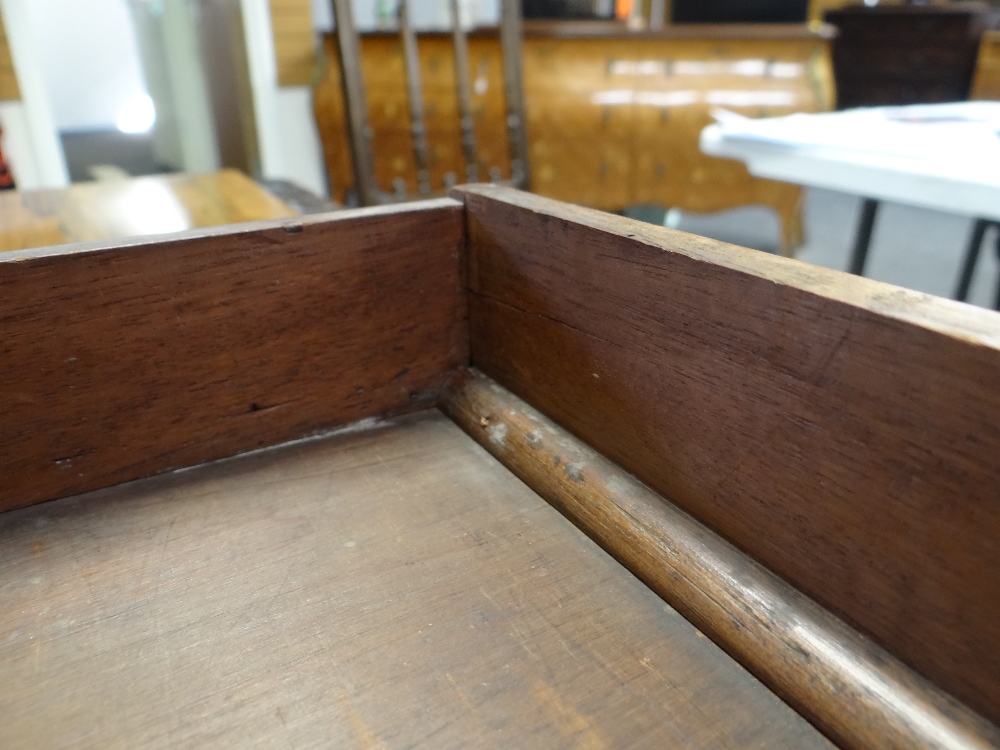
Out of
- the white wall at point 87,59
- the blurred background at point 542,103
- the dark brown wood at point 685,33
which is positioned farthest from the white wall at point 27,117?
the white wall at point 87,59

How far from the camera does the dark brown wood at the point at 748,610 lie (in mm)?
312

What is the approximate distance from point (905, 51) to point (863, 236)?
322 centimetres

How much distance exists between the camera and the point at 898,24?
3.69 meters

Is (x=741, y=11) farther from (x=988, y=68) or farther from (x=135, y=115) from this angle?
(x=135, y=115)

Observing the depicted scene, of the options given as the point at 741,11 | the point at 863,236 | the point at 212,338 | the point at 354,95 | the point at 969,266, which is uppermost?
the point at 741,11

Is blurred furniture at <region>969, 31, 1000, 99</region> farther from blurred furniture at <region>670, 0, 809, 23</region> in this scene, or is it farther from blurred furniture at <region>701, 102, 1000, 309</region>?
blurred furniture at <region>701, 102, 1000, 309</region>

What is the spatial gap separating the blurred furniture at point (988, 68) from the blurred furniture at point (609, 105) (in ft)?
5.51

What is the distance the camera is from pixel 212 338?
0.50 metres

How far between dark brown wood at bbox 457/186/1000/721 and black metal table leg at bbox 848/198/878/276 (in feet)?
3.01

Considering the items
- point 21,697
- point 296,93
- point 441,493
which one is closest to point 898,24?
point 296,93

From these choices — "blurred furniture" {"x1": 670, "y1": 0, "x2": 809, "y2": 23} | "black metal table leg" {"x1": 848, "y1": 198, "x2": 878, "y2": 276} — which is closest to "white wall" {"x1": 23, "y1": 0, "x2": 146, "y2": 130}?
"blurred furniture" {"x1": 670, "y1": 0, "x2": 809, "y2": 23}

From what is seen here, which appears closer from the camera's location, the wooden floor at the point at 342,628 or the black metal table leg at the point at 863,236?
the wooden floor at the point at 342,628

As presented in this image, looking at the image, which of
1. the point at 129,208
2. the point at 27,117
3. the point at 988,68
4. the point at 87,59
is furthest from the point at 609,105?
the point at 87,59

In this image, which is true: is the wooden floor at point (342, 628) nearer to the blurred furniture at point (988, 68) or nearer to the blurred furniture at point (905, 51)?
the blurred furniture at point (988, 68)
